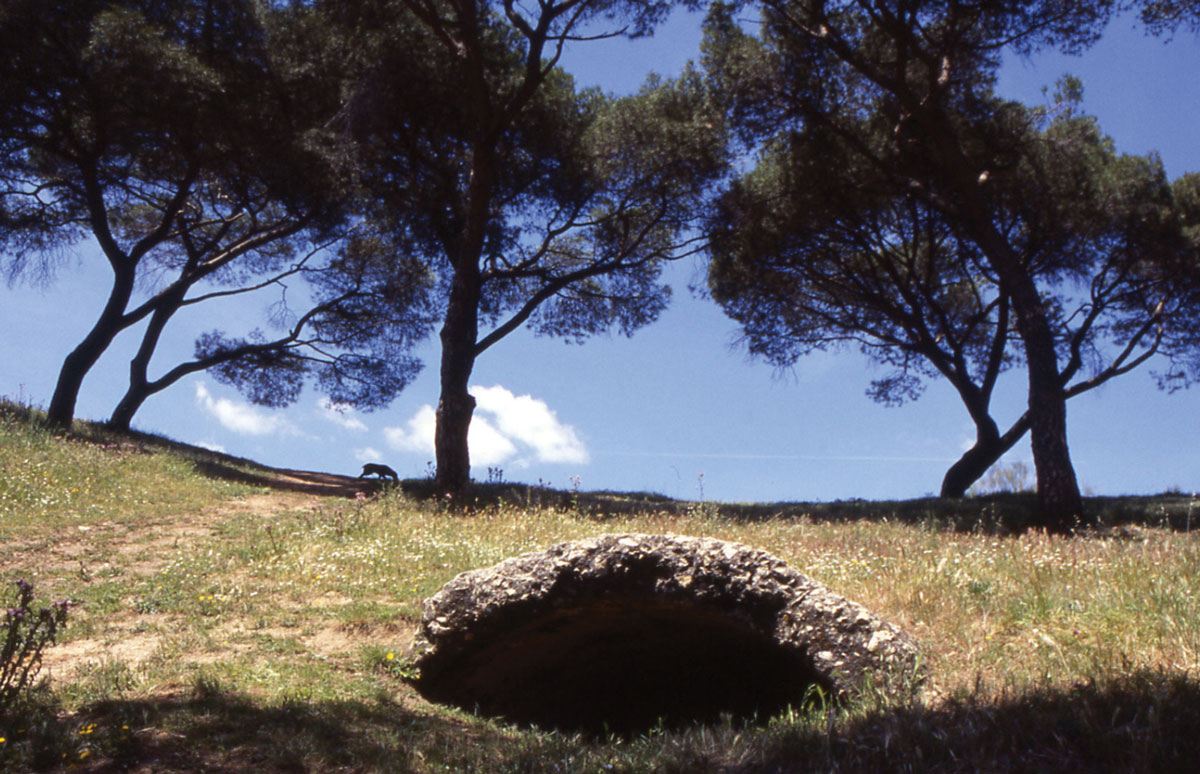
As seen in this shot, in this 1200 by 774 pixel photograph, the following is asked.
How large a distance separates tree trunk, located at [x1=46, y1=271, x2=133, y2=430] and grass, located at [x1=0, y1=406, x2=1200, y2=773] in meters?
9.13

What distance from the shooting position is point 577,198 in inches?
776

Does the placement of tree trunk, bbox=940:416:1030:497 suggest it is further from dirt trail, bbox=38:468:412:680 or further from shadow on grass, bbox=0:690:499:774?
shadow on grass, bbox=0:690:499:774

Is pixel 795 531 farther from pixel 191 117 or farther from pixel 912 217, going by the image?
pixel 191 117

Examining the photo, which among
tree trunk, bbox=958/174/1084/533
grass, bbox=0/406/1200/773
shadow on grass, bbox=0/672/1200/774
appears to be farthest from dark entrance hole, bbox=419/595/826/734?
tree trunk, bbox=958/174/1084/533

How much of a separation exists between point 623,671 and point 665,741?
2762 mm

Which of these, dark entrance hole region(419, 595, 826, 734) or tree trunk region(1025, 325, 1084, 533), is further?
tree trunk region(1025, 325, 1084, 533)

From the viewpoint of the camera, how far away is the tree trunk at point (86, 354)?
19.3 m

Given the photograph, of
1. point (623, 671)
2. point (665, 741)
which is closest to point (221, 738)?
point (665, 741)

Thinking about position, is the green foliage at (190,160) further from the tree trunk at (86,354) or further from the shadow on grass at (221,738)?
the shadow on grass at (221,738)

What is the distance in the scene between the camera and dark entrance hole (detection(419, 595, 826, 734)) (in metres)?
6.14

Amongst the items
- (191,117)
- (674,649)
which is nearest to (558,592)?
(674,649)

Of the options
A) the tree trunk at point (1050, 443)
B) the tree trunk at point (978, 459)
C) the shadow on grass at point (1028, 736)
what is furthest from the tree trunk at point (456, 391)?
the tree trunk at point (978, 459)

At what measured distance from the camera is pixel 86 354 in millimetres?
19906

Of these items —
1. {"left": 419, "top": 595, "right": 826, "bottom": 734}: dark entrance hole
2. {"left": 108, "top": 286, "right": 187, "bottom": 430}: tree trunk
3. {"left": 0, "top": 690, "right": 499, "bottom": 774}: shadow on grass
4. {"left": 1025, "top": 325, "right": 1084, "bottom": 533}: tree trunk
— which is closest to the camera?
{"left": 0, "top": 690, "right": 499, "bottom": 774}: shadow on grass
